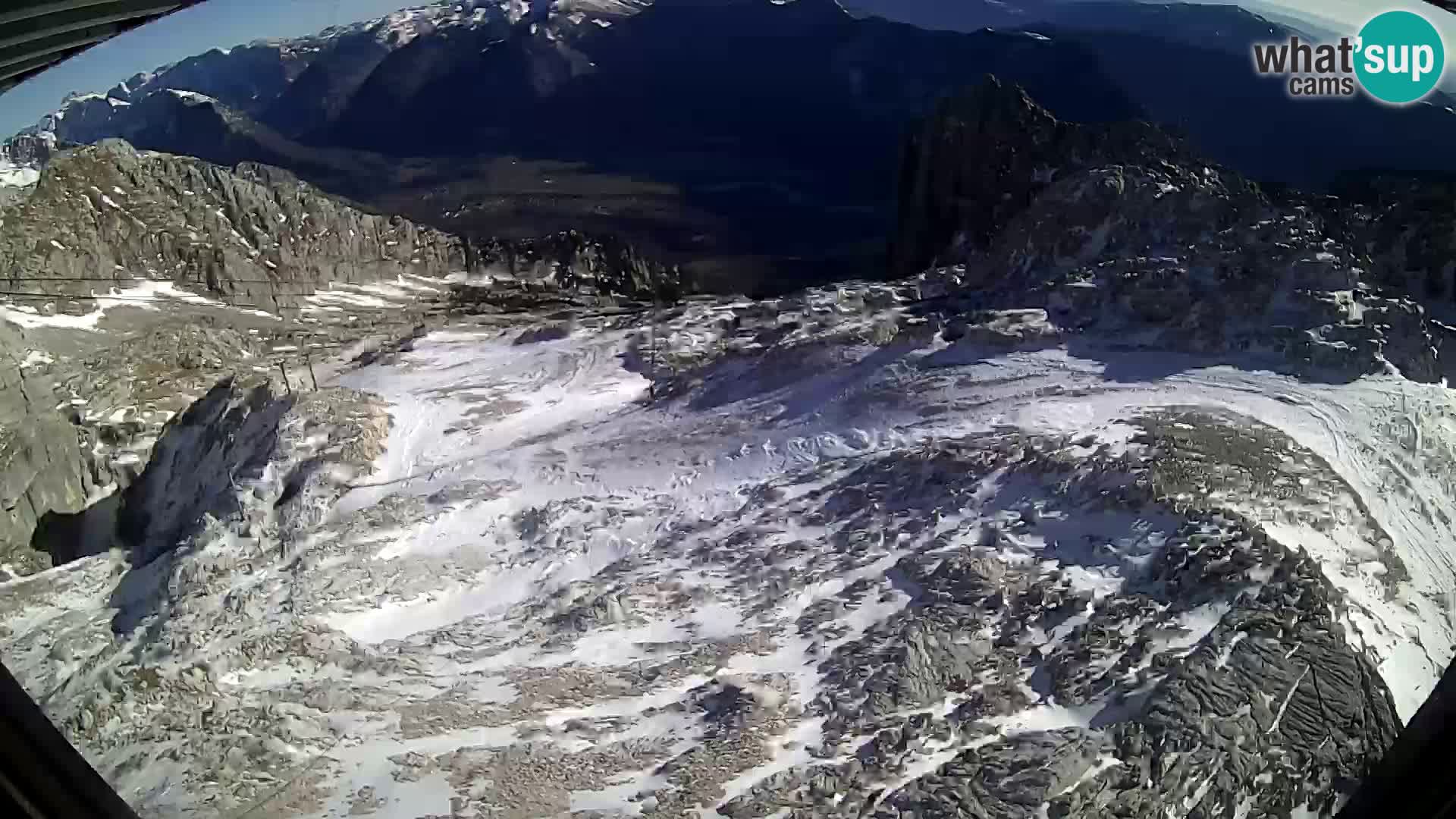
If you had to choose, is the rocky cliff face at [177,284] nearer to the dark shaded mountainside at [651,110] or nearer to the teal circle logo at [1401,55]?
the dark shaded mountainside at [651,110]

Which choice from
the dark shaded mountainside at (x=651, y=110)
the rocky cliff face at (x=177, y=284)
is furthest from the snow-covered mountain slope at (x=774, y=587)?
the dark shaded mountainside at (x=651, y=110)

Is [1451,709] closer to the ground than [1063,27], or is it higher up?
closer to the ground

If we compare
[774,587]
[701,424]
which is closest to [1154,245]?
[701,424]

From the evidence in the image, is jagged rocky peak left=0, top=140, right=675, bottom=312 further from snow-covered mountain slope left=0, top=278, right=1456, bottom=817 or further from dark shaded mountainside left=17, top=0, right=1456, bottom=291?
snow-covered mountain slope left=0, top=278, right=1456, bottom=817

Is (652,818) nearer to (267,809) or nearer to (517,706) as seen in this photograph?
(517,706)

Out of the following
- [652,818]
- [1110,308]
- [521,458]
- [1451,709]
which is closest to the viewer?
[1451,709]

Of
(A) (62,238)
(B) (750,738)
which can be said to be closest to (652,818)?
(B) (750,738)
